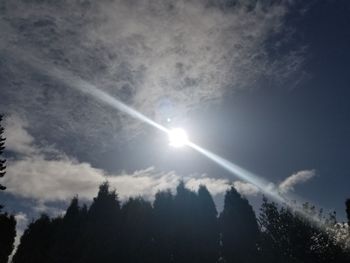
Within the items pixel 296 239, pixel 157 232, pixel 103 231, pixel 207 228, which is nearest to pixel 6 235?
pixel 103 231

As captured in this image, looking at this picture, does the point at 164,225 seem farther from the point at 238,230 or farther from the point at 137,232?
the point at 238,230

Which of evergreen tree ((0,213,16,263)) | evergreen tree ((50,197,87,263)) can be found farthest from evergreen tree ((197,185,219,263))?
evergreen tree ((0,213,16,263))

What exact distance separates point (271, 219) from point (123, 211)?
26.2 metres

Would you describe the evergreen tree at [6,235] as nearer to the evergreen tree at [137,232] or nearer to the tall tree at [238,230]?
the evergreen tree at [137,232]

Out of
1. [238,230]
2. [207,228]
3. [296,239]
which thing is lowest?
[296,239]

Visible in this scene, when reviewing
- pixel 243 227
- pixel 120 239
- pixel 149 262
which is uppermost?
→ pixel 243 227

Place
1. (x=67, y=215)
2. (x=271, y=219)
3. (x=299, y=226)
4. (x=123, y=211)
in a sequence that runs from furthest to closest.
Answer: (x=67, y=215), (x=123, y=211), (x=271, y=219), (x=299, y=226)

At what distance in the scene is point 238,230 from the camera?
42094mm

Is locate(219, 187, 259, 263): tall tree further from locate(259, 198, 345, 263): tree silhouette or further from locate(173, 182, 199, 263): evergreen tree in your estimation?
locate(259, 198, 345, 263): tree silhouette

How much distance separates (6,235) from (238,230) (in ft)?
125

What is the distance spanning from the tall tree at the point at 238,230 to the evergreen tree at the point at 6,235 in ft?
113

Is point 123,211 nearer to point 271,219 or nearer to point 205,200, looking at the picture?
point 205,200

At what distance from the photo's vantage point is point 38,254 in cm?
5059

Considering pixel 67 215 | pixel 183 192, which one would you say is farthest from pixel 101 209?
pixel 183 192
